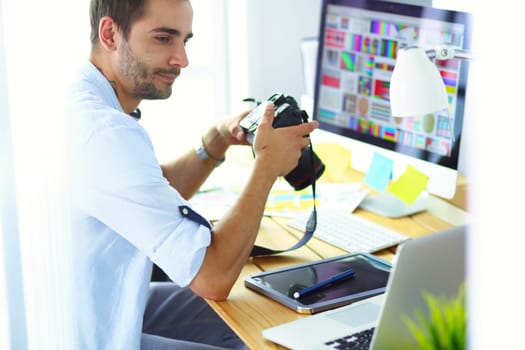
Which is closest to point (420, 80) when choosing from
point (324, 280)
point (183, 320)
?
point (324, 280)

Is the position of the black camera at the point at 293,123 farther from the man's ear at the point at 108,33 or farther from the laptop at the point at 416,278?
the laptop at the point at 416,278

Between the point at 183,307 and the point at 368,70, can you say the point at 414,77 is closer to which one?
the point at 368,70

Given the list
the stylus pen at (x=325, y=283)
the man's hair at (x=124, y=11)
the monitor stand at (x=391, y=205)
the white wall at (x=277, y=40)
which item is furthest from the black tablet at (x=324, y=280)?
the white wall at (x=277, y=40)

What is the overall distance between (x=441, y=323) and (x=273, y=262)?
657 millimetres

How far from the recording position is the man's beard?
1538 mm

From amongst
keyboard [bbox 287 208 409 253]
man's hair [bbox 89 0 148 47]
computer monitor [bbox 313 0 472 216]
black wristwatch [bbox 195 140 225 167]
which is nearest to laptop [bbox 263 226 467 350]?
keyboard [bbox 287 208 409 253]

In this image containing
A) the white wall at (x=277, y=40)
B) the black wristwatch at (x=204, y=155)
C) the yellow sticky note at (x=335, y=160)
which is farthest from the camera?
the white wall at (x=277, y=40)

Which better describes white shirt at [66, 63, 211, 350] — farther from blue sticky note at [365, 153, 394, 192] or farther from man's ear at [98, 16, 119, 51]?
blue sticky note at [365, 153, 394, 192]

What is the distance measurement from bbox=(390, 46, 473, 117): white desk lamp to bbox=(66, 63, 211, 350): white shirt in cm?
42

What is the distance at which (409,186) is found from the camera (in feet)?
5.77

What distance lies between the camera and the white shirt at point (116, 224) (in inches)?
51.8

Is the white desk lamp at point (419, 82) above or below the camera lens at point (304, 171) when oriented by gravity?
above

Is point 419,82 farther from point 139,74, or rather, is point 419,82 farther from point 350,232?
point 139,74

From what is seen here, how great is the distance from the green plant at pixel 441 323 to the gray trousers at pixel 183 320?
744 millimetres
